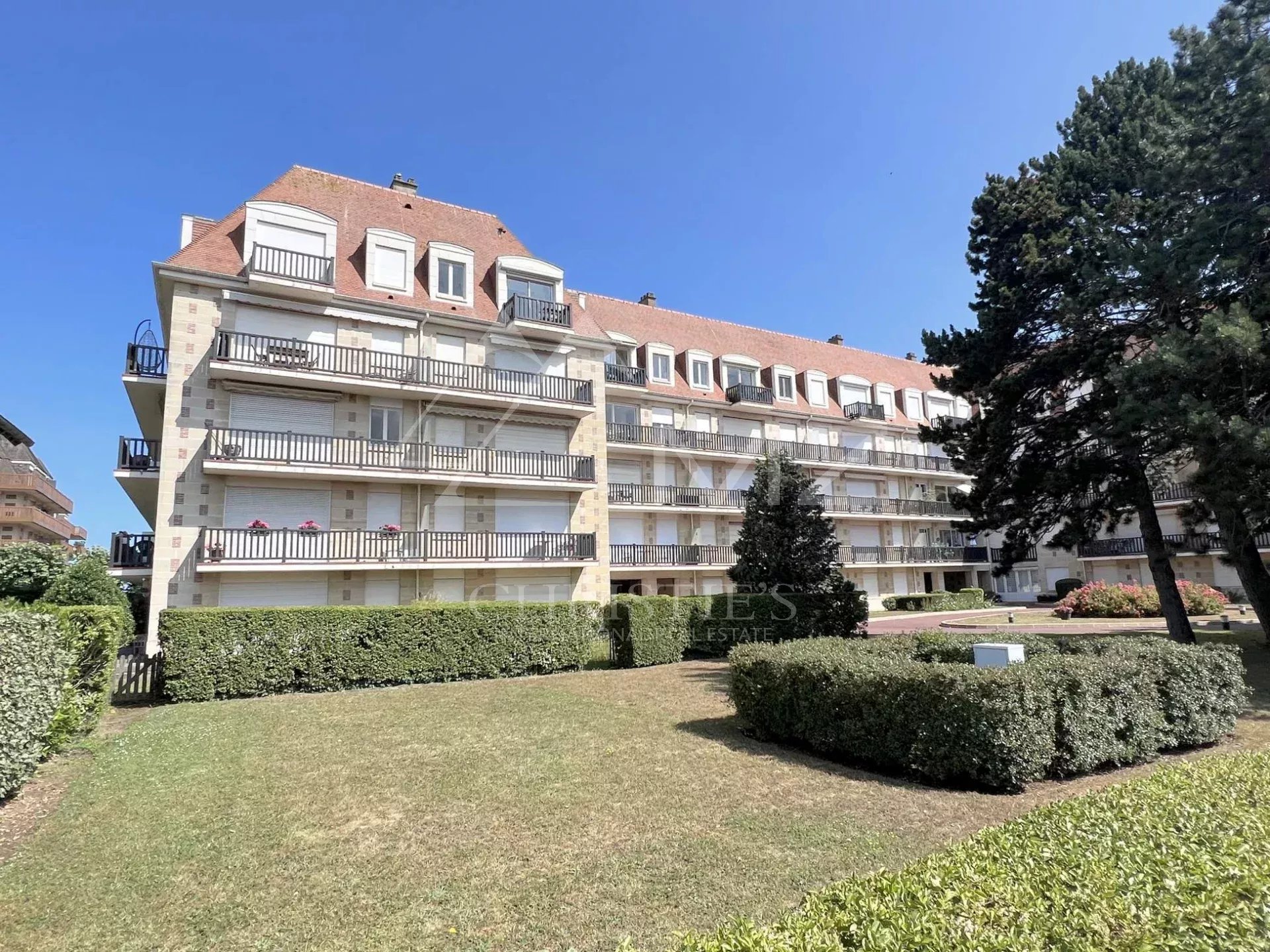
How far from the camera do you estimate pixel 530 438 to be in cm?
2117

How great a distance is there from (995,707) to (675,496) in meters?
22.8

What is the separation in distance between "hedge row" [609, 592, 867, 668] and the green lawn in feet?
21.7

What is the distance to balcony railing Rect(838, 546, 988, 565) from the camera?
34.1m

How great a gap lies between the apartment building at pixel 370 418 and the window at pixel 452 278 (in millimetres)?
56

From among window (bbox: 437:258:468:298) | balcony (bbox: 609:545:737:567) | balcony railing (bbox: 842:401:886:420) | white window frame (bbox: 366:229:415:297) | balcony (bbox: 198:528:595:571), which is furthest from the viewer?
balcony railing (bbox: 842:401:886:420)

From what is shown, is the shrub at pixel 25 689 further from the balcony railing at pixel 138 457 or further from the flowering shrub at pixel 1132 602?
the flowering shrub at pixel 1132 602

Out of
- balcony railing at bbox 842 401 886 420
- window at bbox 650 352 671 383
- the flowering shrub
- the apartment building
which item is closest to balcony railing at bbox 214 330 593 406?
the apartment building

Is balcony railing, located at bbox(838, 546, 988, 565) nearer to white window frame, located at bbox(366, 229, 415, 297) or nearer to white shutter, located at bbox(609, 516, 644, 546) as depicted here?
white shutter, located at bbox(609, 516, 644, 546)

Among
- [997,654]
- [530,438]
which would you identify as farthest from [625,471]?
[997,654]

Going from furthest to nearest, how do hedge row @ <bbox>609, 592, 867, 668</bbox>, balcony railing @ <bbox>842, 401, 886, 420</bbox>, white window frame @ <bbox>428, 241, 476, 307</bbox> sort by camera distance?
balcony railing @ <bbox>842, 401, 886, 420</bbox> → white window frame @ <bbox>428, 241, 476, 307</bbox> → hedge row @ <bbox>609, 592, 867, 668</bbox>

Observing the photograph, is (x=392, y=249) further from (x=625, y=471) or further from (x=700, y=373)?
(x=700, y=373)

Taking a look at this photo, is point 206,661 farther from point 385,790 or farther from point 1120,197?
point 1120,197

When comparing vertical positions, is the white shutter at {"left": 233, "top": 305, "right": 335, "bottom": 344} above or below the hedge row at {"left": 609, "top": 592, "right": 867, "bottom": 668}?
above

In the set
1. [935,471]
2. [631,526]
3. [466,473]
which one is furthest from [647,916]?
[935,471]
